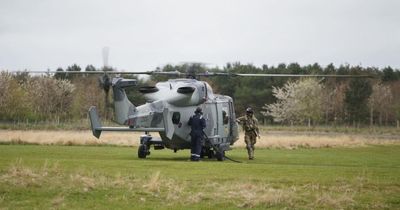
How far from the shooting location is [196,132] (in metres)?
29.5

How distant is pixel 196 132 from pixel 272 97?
8113cm

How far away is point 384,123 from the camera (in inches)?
4286

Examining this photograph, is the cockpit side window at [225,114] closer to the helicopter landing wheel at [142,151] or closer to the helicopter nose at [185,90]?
the helicopter nose at [185,90]

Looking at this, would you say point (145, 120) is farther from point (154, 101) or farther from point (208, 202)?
point (208, 202)

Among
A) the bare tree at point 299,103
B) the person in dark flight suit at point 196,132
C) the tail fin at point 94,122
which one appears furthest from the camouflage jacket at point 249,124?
the bare tree at point 299,103

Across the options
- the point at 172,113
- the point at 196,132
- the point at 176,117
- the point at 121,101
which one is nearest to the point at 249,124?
the point at 196,132

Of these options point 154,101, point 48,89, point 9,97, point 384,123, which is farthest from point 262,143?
point 384,123

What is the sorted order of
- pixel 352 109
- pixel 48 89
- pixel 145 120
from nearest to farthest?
pixel 145 120 < pixel 48 89 < pixel 352 109

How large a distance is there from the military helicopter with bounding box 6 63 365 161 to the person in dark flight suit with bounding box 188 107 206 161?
0.71 meters

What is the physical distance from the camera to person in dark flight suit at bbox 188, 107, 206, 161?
1158 inches

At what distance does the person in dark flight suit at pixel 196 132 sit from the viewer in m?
29.4

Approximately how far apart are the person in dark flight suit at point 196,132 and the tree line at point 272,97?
162 feet

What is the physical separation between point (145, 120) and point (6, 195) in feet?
40.1

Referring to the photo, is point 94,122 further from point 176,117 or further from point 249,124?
point 249,124
